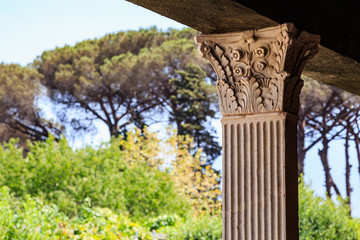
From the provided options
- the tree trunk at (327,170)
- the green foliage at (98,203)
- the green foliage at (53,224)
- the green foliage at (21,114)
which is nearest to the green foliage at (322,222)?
the green foliage at (98,203)

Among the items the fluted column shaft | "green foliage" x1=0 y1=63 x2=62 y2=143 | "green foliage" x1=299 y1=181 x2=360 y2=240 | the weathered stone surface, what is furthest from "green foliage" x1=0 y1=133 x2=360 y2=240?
"green foliage" x1=0 y1=63 x2=62 y2=143

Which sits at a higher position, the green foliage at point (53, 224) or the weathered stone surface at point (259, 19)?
the weathered stone surface at point (259, 19)

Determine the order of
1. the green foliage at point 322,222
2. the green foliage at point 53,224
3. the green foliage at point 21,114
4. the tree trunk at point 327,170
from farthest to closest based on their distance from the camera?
the green foliage at point 21,114 → the tree trunk at point 327,170 → the green foliage at point 322,222 → the green foliage at point 53,224

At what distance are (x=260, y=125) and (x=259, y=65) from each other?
0.98 ft

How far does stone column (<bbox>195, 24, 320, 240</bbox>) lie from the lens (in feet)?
7.95

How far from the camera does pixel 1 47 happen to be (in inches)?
816

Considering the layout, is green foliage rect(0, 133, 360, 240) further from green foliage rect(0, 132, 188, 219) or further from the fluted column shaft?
the fluted column shaft

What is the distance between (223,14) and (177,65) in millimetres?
15992

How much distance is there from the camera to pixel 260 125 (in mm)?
2508

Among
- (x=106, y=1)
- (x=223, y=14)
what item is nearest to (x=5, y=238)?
(x=223, y=14)

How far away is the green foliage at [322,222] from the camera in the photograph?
6961 millimetres

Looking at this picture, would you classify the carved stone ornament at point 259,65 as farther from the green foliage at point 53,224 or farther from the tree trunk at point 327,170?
the tree trunk at point 327,170

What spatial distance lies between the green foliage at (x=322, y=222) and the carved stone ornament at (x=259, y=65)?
4739 mm

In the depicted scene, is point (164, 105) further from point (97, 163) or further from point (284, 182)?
point (284, 182)
